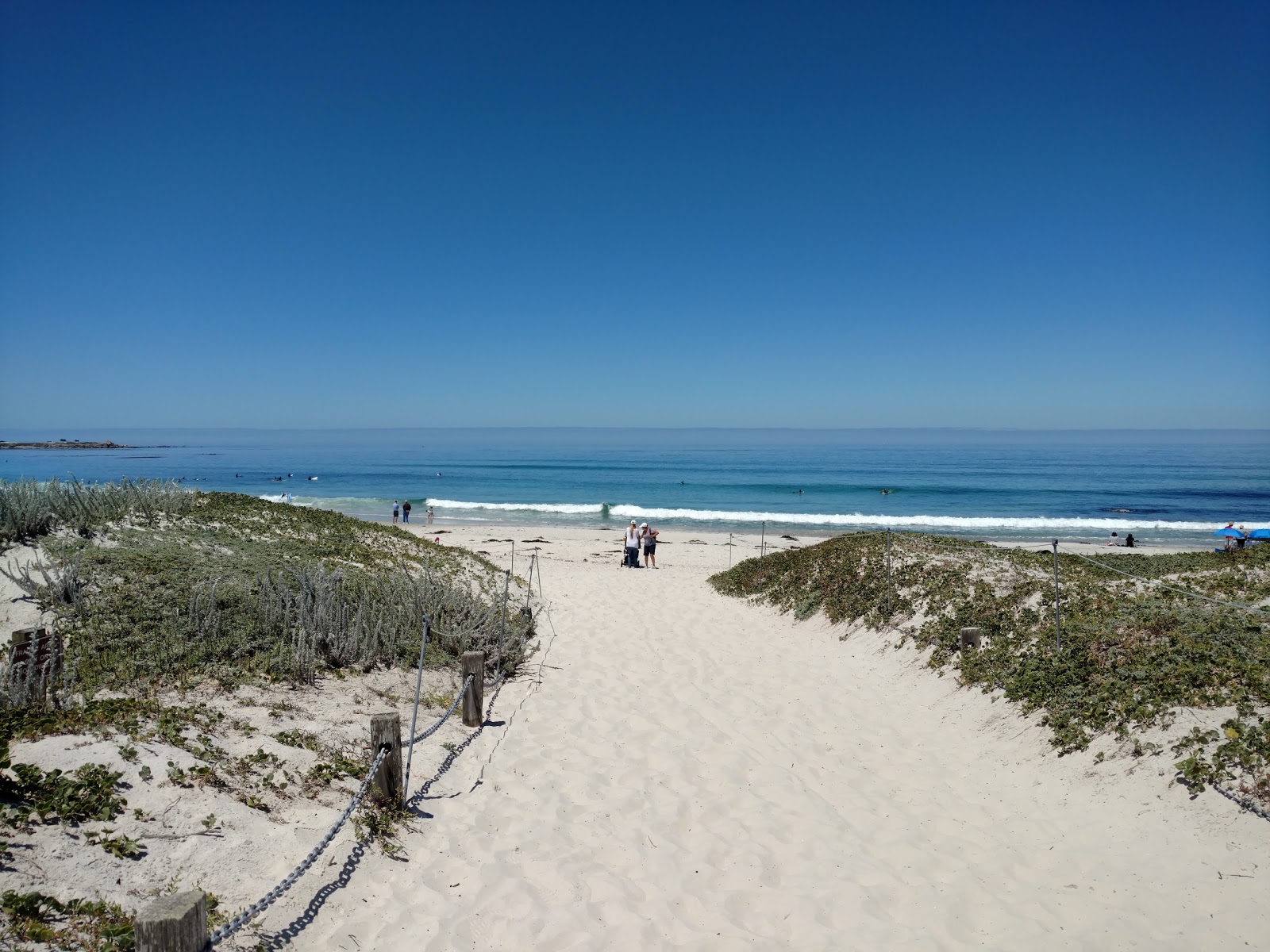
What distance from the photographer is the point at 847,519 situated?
41.0 m

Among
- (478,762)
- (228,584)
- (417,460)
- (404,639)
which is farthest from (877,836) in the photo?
(417,460)

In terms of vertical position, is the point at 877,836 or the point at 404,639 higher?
the point at 404,639

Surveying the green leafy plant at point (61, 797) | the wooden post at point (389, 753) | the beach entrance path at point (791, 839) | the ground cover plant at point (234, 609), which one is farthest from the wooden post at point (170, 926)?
the ground cover plant at point (234, 609)

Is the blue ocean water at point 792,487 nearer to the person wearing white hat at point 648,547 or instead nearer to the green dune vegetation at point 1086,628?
the person wearing white hat at point 648,547

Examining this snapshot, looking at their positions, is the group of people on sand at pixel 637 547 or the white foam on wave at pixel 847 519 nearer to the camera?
the group of people on sand at pixel 637 547

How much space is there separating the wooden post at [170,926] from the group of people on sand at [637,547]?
19.1 meters

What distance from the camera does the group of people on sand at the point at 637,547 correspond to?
22.2 m

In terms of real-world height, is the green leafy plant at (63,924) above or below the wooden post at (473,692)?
above

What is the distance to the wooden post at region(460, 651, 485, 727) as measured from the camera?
24.5 ft

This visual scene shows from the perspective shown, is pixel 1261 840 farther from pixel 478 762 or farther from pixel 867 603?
pixel 867 603

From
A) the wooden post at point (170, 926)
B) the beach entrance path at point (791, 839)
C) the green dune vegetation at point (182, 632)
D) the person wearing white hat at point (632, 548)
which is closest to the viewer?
the wooden post at point (170, 926)

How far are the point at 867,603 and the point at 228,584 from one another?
33.3 ft

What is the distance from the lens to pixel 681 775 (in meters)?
6.75

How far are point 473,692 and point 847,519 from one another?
36419 millimetres
